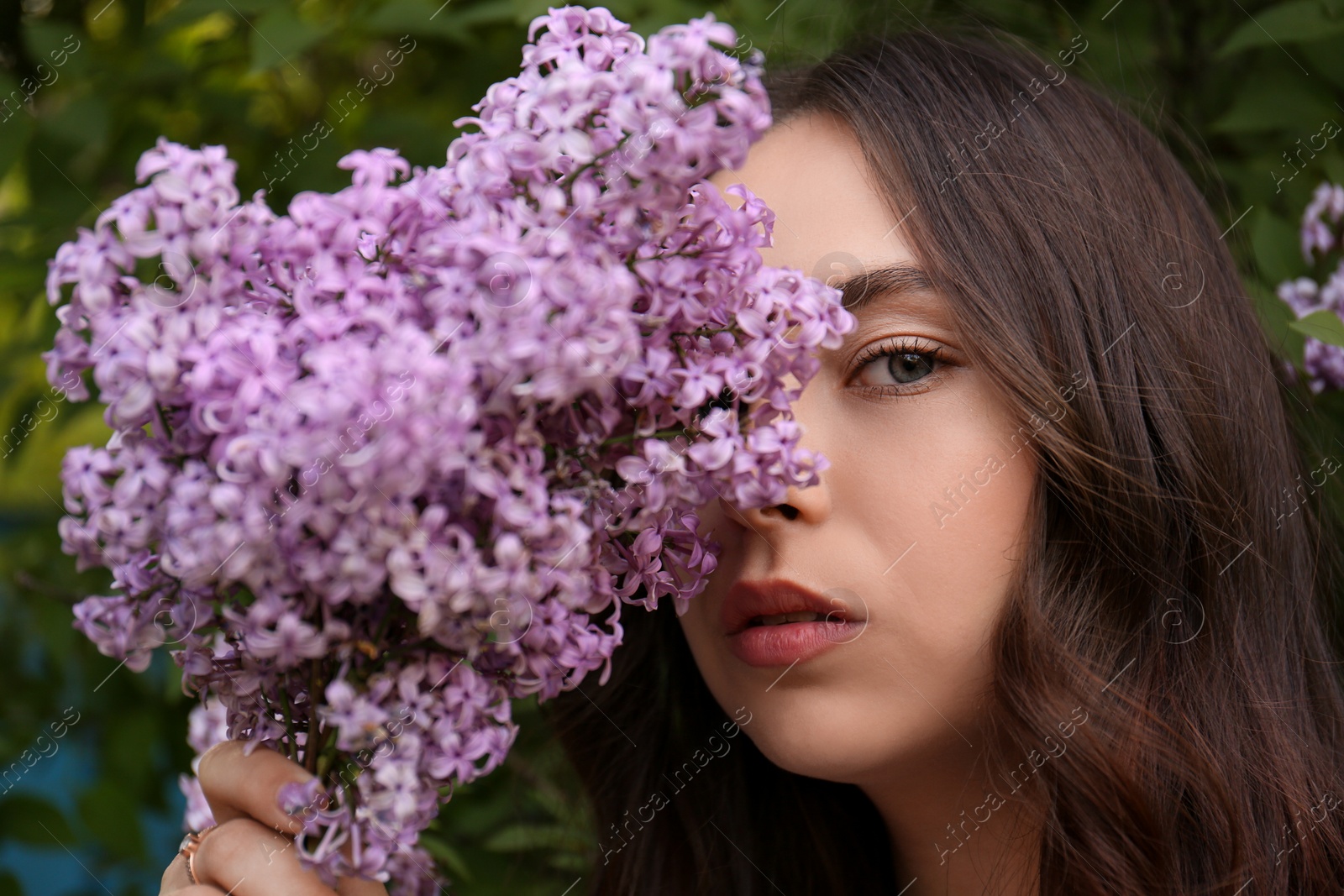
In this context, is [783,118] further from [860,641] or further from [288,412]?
[288,412]

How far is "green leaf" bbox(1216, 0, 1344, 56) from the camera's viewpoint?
1.75 m

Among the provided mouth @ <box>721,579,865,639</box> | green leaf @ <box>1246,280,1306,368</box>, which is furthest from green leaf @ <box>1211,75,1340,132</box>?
mouth @ <box>721,579,865,639</box>

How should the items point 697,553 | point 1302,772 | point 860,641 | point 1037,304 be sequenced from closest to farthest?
point 697,553, point 860,641, point 1037,304, point 1302,772

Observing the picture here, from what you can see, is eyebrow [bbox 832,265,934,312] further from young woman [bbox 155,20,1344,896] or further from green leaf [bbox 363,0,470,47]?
green leaf [bbox 363,0,470,47]

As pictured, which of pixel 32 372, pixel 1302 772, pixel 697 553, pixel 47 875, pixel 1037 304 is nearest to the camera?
pixel 697 553

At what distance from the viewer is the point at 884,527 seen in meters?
1.23

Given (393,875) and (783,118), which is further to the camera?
(783,118)

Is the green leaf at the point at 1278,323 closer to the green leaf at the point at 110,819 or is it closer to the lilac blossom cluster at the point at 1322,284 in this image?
the lilac blossom cluster at the point at 1322,284

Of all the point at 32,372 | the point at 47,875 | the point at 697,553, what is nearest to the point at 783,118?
the point at 697,553

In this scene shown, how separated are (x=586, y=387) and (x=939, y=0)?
5.93ft

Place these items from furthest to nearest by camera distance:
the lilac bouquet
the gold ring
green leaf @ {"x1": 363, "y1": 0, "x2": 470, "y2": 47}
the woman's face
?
green leaf @ {"x1": 363, "y1": 0, "x2": 470, "y2": 47} → the woman's face → the gold ring → the lilac bouquet

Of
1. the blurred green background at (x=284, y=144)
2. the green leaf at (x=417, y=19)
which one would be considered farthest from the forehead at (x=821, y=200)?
the green leaf at (x=417, y=19)

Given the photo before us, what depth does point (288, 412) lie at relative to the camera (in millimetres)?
768

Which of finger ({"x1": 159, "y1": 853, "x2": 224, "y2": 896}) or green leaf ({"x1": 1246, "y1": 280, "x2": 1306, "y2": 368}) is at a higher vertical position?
finger ({"x1": 159, "y1": 853, "x2": 224, "y2": 896})
